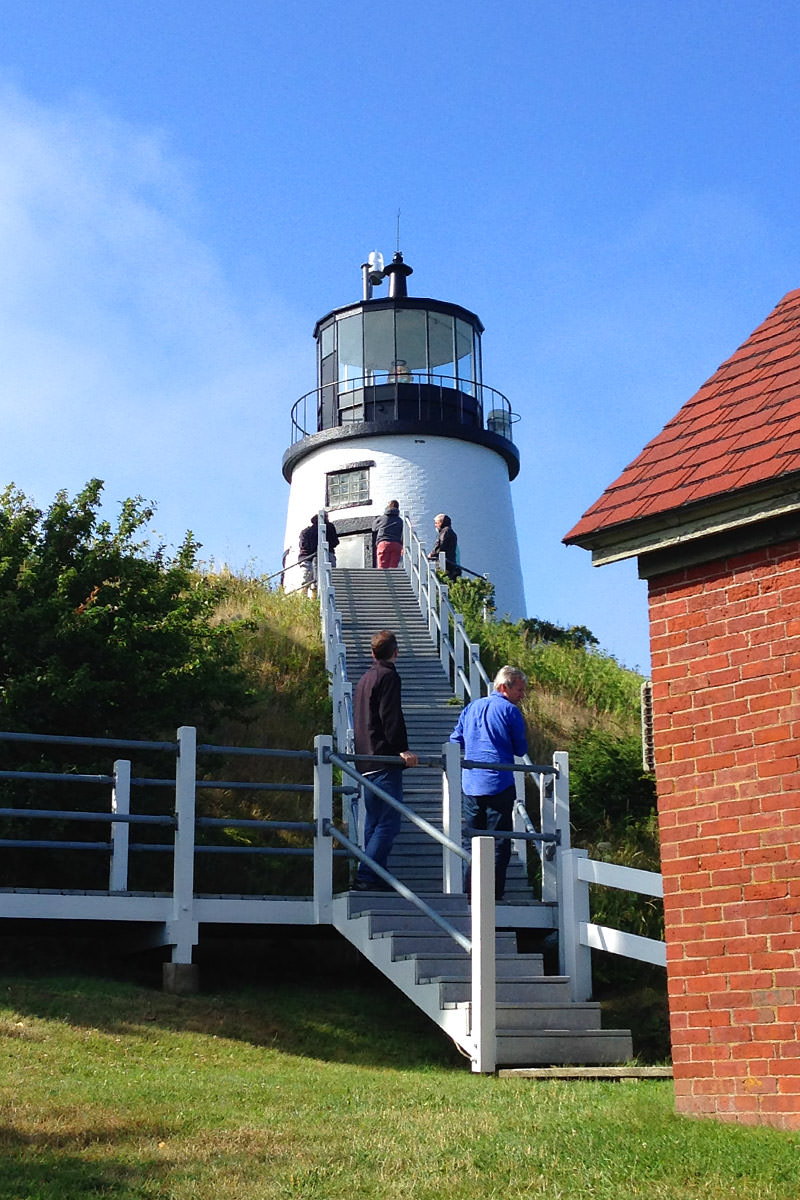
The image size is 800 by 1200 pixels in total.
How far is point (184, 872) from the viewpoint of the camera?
1148 cm

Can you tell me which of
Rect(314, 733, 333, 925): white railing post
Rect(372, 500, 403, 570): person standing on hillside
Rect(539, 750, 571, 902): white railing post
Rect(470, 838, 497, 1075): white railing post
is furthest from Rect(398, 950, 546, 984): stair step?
Rect(372, 500, 403, 570): person standing on hillside

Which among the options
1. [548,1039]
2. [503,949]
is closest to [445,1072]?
[548,1039]

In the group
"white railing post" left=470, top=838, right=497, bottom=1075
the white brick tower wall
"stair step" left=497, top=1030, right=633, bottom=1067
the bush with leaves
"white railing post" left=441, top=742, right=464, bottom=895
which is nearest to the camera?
"white railing post" left=470, top=838, right=497, bottom=1075

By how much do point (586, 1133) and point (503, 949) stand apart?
4316mm

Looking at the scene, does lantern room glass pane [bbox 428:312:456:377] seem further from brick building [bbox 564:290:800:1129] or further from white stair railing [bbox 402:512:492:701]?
brick building [bbox 564:290:800:1129]

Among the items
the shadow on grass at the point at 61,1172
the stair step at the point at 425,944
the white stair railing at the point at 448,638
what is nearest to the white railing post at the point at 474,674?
the white stair railing at the point at 448,638

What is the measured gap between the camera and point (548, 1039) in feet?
31.7

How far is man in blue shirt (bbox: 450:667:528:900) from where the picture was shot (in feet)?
38.1

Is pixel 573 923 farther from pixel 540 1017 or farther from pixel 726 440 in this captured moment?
pixel 726 440

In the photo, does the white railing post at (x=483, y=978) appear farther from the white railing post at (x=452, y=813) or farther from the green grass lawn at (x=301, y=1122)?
the white railing post at (x=452, y=813)

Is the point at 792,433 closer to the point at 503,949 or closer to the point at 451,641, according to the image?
the point at 503,949

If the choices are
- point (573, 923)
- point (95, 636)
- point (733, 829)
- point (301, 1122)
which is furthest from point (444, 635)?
point (301, 1122)

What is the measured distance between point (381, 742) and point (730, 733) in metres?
4.68

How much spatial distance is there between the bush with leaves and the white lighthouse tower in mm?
15644
